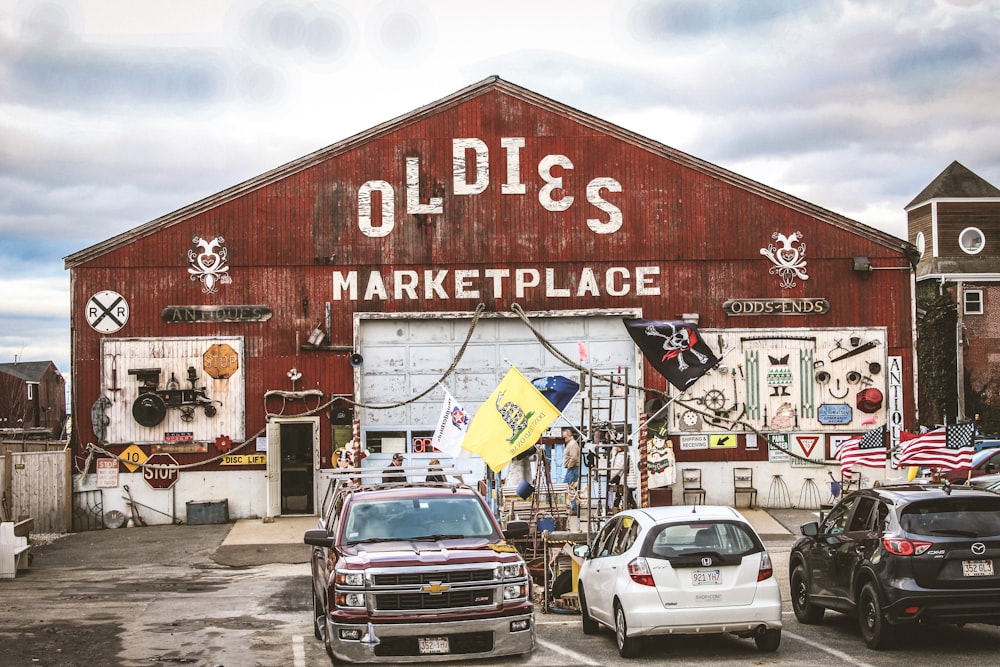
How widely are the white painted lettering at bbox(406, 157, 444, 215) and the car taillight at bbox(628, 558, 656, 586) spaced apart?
1648 centimetres

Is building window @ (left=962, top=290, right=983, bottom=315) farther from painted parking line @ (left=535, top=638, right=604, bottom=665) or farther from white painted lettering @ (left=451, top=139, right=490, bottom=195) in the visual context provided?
painted parking line @ (left=535, top=638, right=604, bottom=665)

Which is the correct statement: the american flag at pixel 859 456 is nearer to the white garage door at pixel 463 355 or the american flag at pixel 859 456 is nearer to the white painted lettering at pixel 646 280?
the white garage door at pixel 463 355

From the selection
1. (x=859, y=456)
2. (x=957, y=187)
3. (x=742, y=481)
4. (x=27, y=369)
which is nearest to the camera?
(x=859, y=456)

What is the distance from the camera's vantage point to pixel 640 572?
468 inches

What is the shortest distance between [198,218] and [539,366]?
8714mm

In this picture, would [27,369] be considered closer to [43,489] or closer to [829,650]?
[43,489]

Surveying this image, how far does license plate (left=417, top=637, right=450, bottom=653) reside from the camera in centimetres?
1124

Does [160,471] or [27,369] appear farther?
[27,369]

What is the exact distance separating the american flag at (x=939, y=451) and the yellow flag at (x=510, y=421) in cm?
719

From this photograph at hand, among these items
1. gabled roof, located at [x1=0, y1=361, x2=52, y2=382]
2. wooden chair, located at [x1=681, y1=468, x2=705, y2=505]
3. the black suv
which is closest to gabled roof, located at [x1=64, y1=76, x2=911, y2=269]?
wooden chair, located at [x1=681, y1=468, x2=705, y2=505]

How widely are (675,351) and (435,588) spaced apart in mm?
10805

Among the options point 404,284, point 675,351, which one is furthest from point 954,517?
point 404,284

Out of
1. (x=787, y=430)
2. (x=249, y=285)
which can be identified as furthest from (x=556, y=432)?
(x=249, y=285)

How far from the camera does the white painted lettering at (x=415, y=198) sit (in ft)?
89.6
